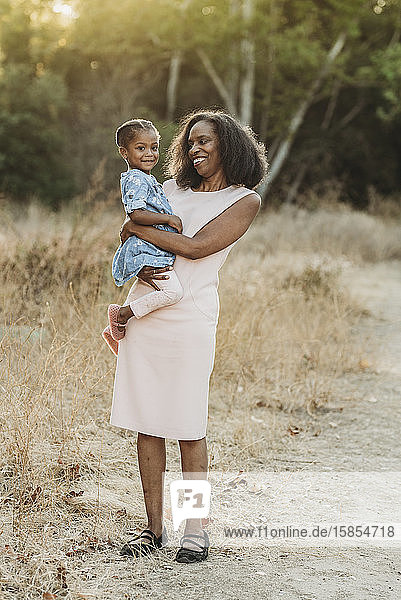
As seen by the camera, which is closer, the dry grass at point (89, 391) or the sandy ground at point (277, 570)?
the sandy ground at point (277, 570)

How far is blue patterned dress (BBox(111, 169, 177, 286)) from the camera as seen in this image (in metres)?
2.91

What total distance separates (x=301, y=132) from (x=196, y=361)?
20095 mm

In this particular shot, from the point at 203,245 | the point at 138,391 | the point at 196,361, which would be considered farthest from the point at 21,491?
the point at 203,245

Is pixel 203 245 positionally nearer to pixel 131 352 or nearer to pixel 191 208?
pixel 191 208

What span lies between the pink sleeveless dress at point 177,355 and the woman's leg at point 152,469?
11cm

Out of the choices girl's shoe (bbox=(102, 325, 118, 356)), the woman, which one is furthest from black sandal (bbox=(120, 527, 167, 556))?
girl's shoe (bbox=(102, 325, 118, 356))

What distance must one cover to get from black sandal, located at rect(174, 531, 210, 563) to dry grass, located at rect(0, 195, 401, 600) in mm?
106

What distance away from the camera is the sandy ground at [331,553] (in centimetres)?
290

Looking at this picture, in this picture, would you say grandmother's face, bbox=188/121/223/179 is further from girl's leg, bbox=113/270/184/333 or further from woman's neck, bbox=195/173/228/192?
girl's leg, bbox=113/270/184/333

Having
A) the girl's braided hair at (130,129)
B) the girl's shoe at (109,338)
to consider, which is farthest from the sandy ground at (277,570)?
the girl's braided hair at (130,129)

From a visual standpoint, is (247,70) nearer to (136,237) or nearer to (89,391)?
(89,391)

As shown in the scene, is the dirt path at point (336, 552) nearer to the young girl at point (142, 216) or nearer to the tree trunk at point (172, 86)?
the young girl at point (142, 216)

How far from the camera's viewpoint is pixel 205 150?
306 cm

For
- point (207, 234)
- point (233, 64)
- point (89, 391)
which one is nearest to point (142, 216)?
point (207, 234)
